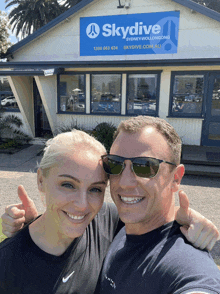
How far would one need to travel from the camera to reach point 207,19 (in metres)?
9.66

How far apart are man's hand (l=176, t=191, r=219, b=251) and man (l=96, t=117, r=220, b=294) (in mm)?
41

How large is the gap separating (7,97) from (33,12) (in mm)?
20078

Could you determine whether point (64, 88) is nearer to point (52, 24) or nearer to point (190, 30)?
point (52, 24)

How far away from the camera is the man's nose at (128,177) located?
4.85 feet

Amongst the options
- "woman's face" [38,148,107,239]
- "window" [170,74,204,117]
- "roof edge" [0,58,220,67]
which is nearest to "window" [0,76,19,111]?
"roof edge" [0,58,220,67]

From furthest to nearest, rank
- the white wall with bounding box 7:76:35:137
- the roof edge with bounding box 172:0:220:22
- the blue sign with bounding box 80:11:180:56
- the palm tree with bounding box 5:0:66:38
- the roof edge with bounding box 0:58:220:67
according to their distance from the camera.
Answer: the palm tree with bounding box 5:0:66:38, the white wall with bounding box 7:76:35:137, the blue sign with bounding box 80:11:180:56, the roof edge with bounding box 172:0:220:22, the roof edge with bounding box 0:58:220:67

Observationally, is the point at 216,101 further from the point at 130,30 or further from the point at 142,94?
the point at 130,30

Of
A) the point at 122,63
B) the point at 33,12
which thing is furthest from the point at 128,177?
the point at 33,12

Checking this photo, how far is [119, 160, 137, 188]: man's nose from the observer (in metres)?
1.48

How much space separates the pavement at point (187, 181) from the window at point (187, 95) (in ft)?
5.06

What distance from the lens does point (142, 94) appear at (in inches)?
409

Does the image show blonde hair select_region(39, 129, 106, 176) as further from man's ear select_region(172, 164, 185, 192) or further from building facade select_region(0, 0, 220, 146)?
building facade select_region(0, 0, 220, 146)

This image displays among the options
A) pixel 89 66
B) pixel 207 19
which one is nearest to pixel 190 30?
pixel 207 19

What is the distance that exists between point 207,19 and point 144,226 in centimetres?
1040
